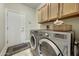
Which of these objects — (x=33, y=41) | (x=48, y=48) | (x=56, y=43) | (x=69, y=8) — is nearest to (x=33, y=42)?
(x=33, y=41)

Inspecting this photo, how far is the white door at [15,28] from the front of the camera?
1363 millimetres

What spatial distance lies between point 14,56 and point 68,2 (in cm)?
93

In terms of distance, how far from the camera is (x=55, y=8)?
1312mm

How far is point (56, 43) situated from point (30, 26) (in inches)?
16.2

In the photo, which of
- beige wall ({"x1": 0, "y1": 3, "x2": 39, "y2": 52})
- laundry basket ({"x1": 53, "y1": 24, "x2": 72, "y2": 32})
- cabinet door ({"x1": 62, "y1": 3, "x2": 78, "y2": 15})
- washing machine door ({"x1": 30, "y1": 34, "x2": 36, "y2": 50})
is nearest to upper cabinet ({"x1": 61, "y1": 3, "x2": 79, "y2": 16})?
cabinet door ({"x1": 62, "y1": 3, "x2": 78, "y2": 15})

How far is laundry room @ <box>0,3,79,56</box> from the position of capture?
129 centimetres

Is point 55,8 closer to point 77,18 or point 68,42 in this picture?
point 77,18

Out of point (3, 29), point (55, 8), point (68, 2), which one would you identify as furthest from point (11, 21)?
point (68, 2)

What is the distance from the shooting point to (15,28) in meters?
1.38

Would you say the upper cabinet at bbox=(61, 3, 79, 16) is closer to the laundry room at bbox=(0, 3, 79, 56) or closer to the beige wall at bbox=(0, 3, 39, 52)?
the laundry room at bbox=(0, 3, 79, 56)

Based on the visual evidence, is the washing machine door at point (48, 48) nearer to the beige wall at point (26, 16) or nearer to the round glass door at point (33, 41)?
the round glass door at point (33, 41)

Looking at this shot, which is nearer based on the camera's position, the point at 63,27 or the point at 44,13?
the point at 63,27

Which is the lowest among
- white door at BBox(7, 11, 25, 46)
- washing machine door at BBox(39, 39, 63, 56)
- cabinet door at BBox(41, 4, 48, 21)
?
washing machine door at BBox(39, 39, 63, 56)

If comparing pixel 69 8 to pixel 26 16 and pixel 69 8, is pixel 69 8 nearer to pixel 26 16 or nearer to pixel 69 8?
pixel 69 8
